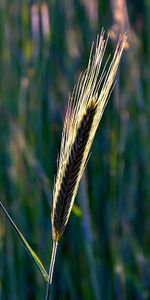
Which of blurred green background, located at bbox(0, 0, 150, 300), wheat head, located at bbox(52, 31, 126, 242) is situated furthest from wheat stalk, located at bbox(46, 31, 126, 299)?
blurred green background, located at bbox(0, 0, 150, 300)

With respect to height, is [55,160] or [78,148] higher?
[78,148]

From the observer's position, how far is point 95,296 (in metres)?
1.88

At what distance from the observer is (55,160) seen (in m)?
2.01

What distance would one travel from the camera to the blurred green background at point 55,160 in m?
1.95

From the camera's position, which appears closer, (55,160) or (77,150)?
(77,150)

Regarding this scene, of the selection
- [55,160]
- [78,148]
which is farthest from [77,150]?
[55,160]

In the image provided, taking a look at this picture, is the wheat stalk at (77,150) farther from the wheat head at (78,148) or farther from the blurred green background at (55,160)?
the blurred green background at (55,160)

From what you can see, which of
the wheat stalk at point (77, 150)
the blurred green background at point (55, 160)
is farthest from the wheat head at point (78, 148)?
the blurred green background at point (55, 160)

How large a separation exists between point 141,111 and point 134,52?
20 centimetres

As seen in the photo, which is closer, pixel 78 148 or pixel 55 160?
pixel 78 148

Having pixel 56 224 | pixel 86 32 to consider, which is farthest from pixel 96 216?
pixel 56 224

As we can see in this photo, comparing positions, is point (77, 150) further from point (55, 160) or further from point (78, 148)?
point (55, 160)

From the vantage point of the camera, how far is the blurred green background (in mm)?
1952

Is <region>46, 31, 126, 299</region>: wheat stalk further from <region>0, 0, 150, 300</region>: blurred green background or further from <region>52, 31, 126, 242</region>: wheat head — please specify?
<region>0, 0, 150, 300</region>: blurred green background
